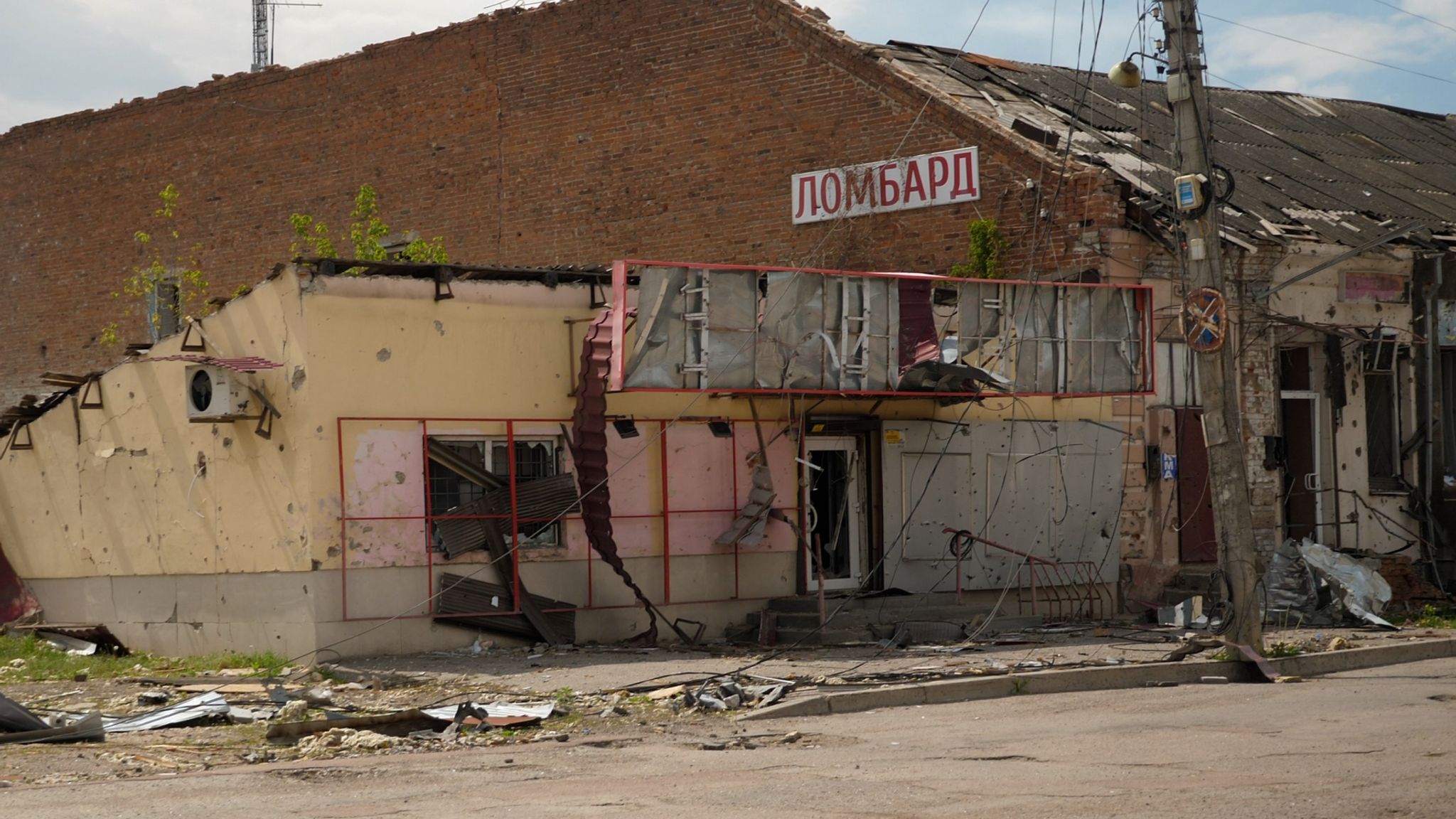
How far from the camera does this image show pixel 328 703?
1344cm

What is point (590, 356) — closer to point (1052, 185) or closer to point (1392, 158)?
point (1052, 185)

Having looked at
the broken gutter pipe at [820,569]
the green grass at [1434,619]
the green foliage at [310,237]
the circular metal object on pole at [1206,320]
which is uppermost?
the green foliage at [310,237]

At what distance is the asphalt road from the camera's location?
8.34 metres

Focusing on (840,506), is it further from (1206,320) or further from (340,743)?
(340,743)

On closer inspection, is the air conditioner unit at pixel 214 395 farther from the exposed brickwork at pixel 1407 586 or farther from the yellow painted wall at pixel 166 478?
the exposed brickwork at pixel 1407 586

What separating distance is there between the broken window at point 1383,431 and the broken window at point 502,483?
1199cm

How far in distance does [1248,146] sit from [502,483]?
13.8 metres

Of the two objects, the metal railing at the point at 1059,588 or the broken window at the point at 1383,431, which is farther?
the broken window at the point at 1383,431

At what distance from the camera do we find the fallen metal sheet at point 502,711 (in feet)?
40.1

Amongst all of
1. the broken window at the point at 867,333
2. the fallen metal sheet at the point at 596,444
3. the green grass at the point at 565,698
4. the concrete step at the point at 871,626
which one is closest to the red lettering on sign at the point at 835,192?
the broken window at the point at 867,333

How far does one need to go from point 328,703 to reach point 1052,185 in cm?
1130

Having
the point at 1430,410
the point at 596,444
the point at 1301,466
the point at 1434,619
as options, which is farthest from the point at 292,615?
the point at 1430,410

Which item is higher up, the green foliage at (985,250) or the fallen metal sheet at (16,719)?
the green foliage at (985,250)

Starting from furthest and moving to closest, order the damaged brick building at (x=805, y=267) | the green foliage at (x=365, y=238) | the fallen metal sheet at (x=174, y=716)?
the green foliage at (x=365, y=238), the damaged brick building at (x=805, y=267), the fallen metal sheet at (x=174, y=716)
